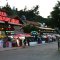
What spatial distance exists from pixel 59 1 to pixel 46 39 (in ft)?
118

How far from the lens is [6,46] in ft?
137

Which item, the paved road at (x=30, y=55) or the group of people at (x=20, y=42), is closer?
the paved road at (x=30, y=55)

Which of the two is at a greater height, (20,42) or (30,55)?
(30,55)

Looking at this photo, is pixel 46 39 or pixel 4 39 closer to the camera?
pixel 4 39

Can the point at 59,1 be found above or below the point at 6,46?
above

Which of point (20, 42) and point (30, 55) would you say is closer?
point (30, 55)

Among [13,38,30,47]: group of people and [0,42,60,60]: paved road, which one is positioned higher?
[0,42,60,60]: paved road

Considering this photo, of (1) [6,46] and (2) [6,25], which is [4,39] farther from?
(2) [6,25]

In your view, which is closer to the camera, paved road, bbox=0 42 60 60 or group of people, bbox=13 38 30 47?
paved road, bbox=0 42 60 60

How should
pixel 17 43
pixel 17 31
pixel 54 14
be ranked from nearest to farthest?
pixel 54 14 < pixel 17 43 < pixel 17 31

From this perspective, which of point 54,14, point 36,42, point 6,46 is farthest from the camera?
point 36,42

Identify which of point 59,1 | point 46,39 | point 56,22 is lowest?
point 46,39

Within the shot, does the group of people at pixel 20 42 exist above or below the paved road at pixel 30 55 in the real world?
below

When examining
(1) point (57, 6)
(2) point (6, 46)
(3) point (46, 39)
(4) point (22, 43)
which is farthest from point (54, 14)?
(3) point (46, 39)
